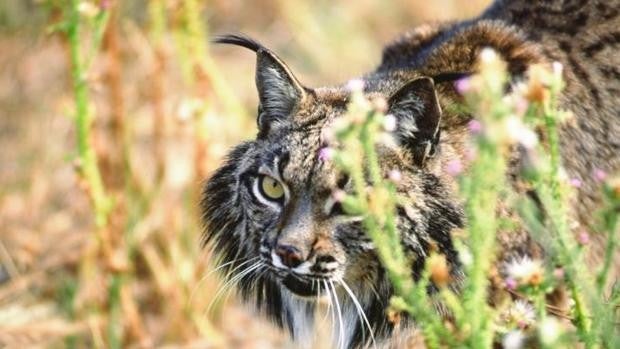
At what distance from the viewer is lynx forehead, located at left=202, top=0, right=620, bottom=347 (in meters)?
3.37

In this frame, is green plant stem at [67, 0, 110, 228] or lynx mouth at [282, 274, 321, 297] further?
green plant stem at [67, 0, 110, 228]

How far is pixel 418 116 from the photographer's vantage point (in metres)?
3.44

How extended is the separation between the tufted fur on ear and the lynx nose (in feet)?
1.87

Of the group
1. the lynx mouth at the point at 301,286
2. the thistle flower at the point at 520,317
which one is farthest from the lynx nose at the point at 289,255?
the thistle flower at the point at 520,317

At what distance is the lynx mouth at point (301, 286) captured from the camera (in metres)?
3.46

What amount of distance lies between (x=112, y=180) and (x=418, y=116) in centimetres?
216

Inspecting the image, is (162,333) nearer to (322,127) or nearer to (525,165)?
(322,127)

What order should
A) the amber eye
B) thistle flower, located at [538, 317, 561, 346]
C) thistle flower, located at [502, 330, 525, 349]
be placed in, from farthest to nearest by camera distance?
the amber eye → thistle flower, located at [502, 330, 525, 349] → thistle flower, located at [538, 317, 561, 346]

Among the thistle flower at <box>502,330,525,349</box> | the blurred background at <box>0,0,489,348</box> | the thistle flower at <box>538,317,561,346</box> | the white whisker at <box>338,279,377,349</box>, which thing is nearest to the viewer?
the thistle flower at <box>538,317,561,346</box>

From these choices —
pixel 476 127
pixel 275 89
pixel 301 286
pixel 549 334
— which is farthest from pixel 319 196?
pixel 549 334

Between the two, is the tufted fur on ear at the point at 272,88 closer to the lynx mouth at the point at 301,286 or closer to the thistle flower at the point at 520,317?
the lynx mouth at the point at 301,286

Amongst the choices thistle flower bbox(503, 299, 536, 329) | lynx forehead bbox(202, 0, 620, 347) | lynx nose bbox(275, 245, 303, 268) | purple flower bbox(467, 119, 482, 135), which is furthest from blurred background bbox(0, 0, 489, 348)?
thistle flower bbox(503, 299, 536, 329)

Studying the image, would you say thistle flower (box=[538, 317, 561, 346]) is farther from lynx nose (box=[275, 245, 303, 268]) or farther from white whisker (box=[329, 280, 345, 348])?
white whisker (box=[329, 280, 345, 348])

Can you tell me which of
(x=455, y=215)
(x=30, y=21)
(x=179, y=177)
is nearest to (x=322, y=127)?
(x=455, y=215)
